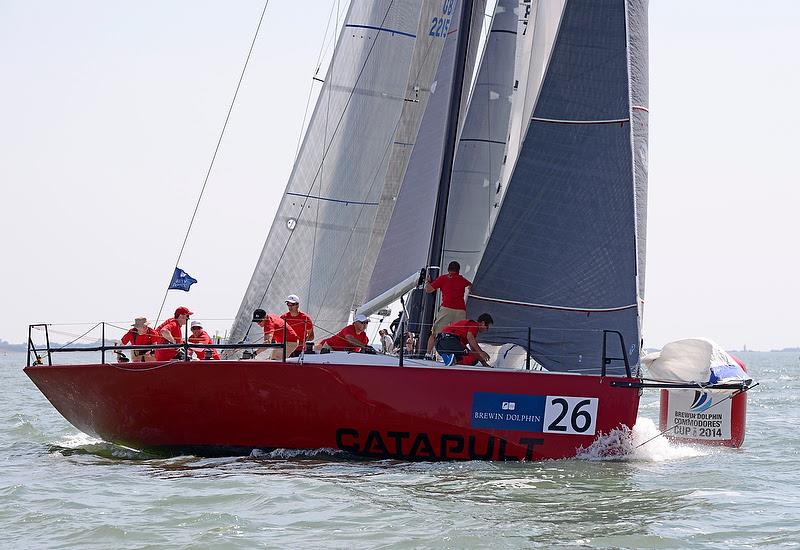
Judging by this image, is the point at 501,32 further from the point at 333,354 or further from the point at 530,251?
the point at 333,354

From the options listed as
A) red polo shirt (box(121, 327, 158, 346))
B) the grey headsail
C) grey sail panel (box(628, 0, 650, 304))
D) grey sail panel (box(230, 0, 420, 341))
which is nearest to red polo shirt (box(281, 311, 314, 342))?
grey sail panel (box(230, 0, 420, 341))

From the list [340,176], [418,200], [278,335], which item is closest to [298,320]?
[278,335]

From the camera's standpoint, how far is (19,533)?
8633mm

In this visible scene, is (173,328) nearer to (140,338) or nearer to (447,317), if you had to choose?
(140,338)

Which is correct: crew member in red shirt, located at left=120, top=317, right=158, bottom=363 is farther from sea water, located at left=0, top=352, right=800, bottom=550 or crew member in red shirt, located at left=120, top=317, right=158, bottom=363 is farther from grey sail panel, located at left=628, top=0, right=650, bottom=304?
grey sail panel, located at left=628, top=0, right=650, bottom=304

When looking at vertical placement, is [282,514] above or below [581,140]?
below

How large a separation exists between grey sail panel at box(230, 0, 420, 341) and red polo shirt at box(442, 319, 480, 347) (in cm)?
242

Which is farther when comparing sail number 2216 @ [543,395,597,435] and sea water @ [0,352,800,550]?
sail number 2216 @ [543,395,597,435]

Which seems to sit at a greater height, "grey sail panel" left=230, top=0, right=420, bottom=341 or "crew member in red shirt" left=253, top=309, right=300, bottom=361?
"grey sail panel" left=230, top=0, right=420, bottom=341

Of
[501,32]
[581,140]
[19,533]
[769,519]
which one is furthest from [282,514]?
[501,32]

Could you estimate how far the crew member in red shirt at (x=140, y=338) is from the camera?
14062 mm

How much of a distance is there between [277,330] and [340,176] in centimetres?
273

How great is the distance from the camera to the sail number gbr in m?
11.4

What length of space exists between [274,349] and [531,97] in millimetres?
4163
